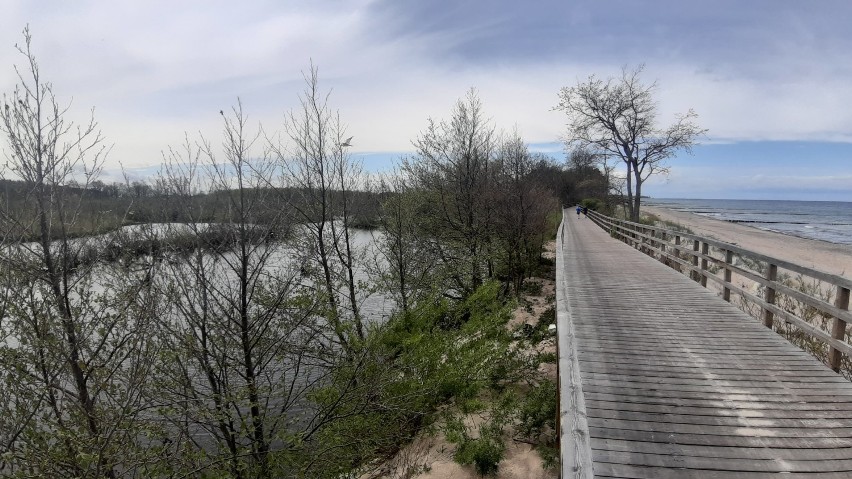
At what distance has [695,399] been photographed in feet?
14.0

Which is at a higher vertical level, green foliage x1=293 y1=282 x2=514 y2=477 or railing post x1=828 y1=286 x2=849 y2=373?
railing post x1=828 y1=286 x2=849 y2=373

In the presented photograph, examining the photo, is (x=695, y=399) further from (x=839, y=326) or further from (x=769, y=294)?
(x=769, y=294)

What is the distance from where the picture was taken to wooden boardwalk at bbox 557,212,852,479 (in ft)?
10.7

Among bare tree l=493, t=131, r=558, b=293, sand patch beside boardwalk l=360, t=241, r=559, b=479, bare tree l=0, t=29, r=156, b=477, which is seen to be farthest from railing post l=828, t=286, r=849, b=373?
bare tree l=493, t=131, r=558, b=293

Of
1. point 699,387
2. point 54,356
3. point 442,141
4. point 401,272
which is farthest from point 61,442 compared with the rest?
point 442,141

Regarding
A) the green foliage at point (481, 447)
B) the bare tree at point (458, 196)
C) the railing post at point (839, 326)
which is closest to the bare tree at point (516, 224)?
the bare tree at point (458, 196)

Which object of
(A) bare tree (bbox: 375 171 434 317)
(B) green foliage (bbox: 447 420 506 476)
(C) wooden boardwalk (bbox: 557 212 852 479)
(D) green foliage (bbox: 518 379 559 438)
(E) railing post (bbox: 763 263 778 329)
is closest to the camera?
(C) wooden boardwalk (bbox: 557 212 852 479)

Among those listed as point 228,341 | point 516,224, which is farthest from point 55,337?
point 516,224

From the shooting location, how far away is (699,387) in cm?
451

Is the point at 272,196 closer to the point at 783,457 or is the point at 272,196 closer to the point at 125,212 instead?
the point at 125,212

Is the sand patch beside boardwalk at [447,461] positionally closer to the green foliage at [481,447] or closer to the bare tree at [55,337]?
the green foliage at [481,447]

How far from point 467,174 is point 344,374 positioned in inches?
558

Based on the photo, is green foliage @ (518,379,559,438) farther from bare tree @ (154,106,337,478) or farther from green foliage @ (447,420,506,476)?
bare tree @ (154,106,337,478)

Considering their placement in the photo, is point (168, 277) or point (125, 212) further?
point (168, 277)
